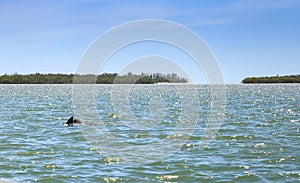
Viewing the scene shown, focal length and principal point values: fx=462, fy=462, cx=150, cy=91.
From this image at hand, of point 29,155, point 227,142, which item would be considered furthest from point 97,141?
point 227,142

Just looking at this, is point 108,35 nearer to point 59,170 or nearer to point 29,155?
point 59,170

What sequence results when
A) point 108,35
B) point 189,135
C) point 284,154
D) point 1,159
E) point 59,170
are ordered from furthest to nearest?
point 189,135
point 284,154
point 1,159
point 59,170
point 108,35

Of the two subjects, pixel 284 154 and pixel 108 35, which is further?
pixel 284 154

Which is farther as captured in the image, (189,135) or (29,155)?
(189,135)

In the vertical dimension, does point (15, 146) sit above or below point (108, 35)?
below

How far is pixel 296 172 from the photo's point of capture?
17719mm

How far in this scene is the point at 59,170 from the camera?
1797 cm

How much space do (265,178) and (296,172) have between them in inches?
65.3

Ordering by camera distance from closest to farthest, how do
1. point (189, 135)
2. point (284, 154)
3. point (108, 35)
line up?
point (108, 35), point (284, 154), point (189, 135)

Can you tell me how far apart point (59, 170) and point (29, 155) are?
3657mm

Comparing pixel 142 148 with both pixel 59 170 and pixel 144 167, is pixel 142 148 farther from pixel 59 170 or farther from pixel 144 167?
pixel 59 170

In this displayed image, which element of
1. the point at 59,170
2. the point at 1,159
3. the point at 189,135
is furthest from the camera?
the point at 189,135

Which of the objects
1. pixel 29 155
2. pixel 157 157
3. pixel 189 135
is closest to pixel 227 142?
pixel 189 135

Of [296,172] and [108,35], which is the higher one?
[108,35]
